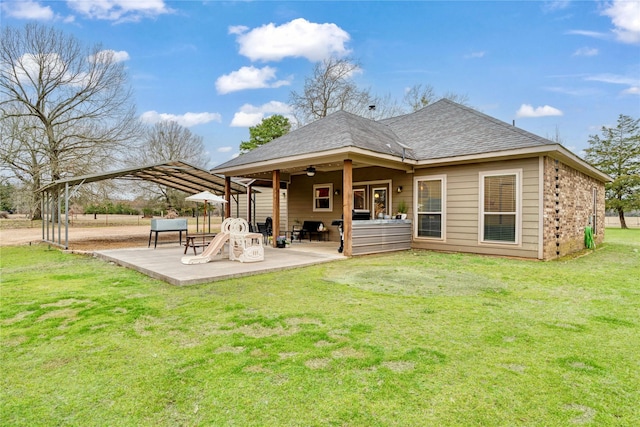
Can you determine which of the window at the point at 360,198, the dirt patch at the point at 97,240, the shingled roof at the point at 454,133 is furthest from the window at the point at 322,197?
the dirt patch at the point at 97,240

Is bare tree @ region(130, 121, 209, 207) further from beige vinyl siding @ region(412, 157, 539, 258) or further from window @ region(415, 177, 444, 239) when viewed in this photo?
beige vinyl siding @ region(412, 157, 539, 258)

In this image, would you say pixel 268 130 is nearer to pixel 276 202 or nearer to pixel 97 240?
pixel 97 240

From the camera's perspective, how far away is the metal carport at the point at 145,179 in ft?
30.4

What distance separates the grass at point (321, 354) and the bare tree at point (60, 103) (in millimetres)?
15116

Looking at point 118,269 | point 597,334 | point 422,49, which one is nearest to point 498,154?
point 597,334

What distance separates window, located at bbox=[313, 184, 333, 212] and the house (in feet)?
1.20

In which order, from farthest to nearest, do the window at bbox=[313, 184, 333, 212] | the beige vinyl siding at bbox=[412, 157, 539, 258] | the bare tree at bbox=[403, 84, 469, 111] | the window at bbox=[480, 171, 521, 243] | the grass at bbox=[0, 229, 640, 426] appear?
the bare tree at bbox=[403, 84, 469, 111], the window at bbox=[313, 184, 333, 212], the window at bbox=[480, 171, 521, 243], the beige vinyl siding at bbox=[412, 157, 539, 258], the grass at bbox=[0, 229, 640, 426]

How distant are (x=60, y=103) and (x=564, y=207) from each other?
22855 mm

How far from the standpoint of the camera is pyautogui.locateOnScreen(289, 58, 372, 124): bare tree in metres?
24.2

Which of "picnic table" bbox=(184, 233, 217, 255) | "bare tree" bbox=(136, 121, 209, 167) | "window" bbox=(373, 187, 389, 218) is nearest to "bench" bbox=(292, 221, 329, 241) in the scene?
"window" bbox=(373, 187, 389, 218)

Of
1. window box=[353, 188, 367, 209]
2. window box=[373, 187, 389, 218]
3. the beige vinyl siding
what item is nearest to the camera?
the beige vinyl siding

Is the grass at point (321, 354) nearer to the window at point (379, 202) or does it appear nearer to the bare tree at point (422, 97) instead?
the window at point (379, 202)

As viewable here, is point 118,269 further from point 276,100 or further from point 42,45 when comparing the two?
point 276,100

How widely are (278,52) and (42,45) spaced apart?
1180 centimetres
